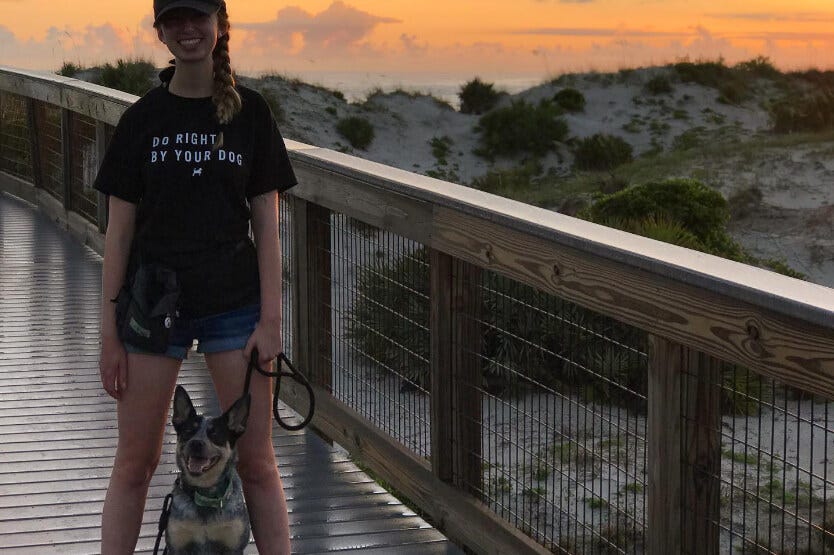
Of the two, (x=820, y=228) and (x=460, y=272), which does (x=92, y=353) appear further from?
(x=820, y=228)

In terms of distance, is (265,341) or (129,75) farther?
(129,75)

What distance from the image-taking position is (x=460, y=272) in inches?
177

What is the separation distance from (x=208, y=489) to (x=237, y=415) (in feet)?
0.65

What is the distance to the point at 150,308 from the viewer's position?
3520 millimetres

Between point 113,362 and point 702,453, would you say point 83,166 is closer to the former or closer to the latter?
point 113,362

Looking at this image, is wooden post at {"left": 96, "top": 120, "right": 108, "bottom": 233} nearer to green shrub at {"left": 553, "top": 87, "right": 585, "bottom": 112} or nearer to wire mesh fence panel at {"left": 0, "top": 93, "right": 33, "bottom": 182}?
wire mesh fence panel at {"left": 0, "top": 93, "right": 33, "bottom": 182}

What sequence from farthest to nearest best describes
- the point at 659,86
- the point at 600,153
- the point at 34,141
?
the point at 659,86 → the point at 600,153 → the point at 34,141

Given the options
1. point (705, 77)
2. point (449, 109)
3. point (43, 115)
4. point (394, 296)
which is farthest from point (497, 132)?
point (394, 296)

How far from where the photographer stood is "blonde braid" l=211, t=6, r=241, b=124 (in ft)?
11.5

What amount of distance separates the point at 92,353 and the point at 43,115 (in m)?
5.13

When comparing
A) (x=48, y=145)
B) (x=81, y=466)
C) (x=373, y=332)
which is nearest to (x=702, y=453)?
(x=373, y=332)

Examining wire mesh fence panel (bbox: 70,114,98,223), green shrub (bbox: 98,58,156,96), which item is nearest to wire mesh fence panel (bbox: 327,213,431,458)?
wire mesh fence panel (bbox: 70,114,98,223)

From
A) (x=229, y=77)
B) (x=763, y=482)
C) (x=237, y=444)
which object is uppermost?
(x=229, y=77)

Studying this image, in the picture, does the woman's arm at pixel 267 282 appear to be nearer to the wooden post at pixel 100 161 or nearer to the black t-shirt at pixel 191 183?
the black t-shirt at pixel 191 183
